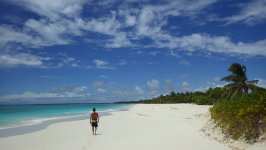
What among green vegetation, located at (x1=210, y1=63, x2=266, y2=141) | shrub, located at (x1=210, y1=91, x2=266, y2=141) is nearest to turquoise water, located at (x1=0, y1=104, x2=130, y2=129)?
green vegetation, located at (x1=210, y1=63, x2=266, y2=141)

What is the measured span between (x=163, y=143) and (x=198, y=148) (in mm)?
1693

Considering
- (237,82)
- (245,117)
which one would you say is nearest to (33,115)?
(237,82)

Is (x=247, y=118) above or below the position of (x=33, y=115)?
above

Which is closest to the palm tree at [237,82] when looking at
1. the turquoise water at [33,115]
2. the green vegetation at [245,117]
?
the turquoise water at [33,115]

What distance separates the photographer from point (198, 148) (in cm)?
1159

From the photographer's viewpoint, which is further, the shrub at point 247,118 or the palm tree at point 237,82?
the palm tree at point 237,82

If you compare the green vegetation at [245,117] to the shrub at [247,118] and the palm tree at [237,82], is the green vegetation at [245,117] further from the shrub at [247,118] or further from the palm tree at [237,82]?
the palm tree at [237,82]

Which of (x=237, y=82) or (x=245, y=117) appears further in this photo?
(x=237, y=82)

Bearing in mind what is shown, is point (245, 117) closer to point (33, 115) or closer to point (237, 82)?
point (237, 82)

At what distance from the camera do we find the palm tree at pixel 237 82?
42219mm

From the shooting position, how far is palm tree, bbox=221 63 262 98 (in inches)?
1662

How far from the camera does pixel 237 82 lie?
4266 cm

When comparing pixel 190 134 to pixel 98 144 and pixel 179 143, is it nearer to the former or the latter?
pixel 179 143

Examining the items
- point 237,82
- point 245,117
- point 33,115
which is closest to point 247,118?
point 245,117
